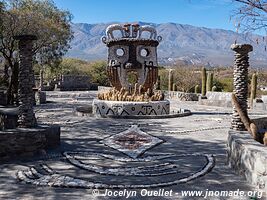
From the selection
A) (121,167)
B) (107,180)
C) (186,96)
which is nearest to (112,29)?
(121,167)

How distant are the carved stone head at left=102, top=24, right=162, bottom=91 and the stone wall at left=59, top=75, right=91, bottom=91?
24434 millimetres

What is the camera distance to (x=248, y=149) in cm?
689

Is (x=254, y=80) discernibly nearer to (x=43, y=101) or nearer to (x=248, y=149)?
(x=43, y=101)

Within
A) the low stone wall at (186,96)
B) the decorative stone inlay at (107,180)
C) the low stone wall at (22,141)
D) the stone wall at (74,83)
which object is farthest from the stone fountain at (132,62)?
the stone wall at (74,83)

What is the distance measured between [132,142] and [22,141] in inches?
140

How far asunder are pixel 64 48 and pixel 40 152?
771 inches

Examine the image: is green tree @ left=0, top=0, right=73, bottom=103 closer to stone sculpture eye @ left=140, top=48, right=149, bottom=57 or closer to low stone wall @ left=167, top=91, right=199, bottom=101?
stone sculpture eye @ left=140, top=48, right=149, bottom=57

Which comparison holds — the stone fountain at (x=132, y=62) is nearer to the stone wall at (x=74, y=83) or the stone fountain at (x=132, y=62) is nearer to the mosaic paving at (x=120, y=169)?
the mosaic paving at (x=120, y=169)

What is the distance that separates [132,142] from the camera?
1083cm

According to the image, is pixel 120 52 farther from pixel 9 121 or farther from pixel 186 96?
pixel 186 96

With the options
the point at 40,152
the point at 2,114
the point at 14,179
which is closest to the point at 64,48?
the point at 2,114

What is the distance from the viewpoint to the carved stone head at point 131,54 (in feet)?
62.7

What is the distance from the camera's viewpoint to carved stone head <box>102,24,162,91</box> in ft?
62.7

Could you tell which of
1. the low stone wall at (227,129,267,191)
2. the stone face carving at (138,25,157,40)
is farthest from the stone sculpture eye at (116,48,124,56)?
the low stone wall at (227,129,267,191)
